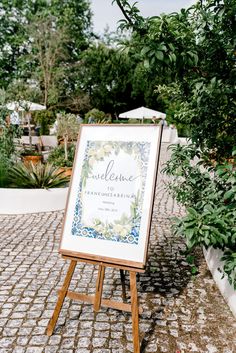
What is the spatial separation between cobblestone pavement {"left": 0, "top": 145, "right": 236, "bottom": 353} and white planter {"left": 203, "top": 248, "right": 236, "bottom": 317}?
0.22ft

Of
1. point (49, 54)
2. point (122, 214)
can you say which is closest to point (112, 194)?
point (122, 214)

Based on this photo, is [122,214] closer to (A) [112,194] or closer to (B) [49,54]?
(A) [112,194]

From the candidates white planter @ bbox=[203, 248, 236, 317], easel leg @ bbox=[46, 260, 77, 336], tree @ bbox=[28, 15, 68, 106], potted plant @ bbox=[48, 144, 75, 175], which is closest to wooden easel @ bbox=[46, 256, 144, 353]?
easel leg @ bbox=[46, 260, 77, 336]

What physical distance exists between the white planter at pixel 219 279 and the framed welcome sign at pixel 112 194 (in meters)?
0.95

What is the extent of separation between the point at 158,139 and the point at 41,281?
6.93ft

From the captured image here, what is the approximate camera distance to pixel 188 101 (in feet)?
12.5

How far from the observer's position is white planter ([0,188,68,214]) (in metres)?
6.75

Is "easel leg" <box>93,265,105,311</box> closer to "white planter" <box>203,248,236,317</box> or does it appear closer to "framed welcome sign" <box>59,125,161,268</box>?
"framed welcome sign" <box>59,125,161,268</box>

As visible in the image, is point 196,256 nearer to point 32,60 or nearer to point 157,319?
point 157,319

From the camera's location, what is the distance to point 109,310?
3342 millimetres

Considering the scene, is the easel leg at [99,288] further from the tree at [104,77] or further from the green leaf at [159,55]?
the tree at [104,77]

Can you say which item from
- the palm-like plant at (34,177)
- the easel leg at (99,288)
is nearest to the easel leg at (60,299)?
the easel leg at (99,288)

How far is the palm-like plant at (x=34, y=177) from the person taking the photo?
716 centimetres

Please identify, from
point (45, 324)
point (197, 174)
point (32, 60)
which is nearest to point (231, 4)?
point (197, 174)
